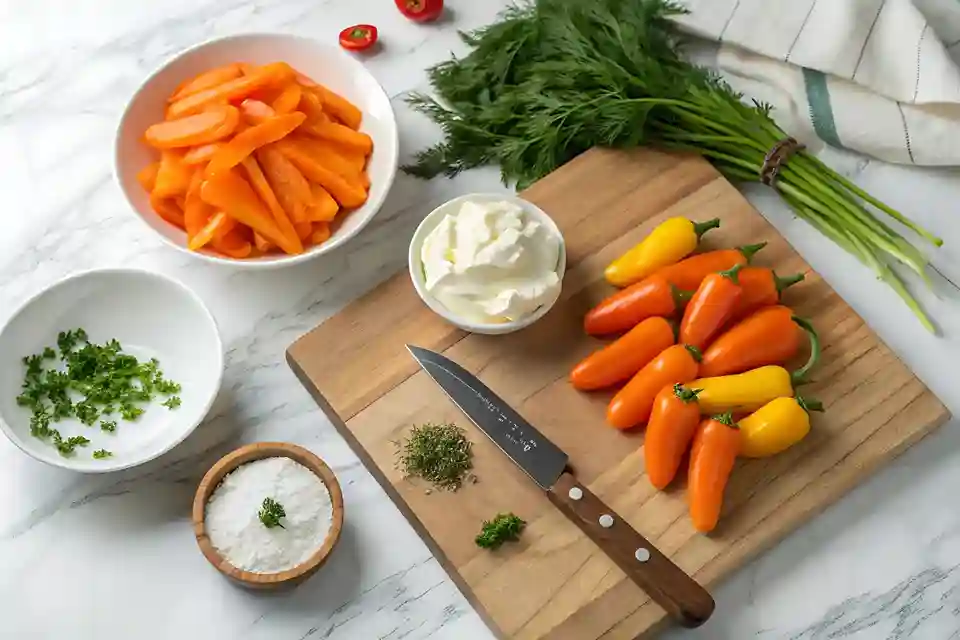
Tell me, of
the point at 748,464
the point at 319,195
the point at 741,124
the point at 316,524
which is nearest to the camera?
the point at 316,524

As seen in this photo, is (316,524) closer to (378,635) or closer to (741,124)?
(378,635)

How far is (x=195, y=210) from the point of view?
5.79 ft

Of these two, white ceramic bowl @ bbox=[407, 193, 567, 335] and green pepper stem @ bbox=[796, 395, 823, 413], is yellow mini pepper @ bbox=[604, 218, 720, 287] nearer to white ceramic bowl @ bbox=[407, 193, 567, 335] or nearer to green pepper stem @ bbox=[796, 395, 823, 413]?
white ceramic bowl @ bbox=[407, 193, 567, 335]

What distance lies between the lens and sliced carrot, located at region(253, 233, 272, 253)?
5.83 ft

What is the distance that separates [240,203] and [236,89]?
21 centimetres

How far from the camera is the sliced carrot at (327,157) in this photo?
1.83m

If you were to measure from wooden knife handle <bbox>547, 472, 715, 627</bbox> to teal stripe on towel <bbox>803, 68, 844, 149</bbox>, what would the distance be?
868mm

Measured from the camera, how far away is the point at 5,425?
5.17ft

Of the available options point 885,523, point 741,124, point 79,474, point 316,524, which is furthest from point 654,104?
point 79,474

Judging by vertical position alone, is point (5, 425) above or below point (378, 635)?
above

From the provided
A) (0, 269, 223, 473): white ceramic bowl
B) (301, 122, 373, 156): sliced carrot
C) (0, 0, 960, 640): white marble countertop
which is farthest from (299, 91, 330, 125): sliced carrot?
(0, 269, 223, 473): white ceramic bowl

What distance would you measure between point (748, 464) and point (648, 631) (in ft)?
0.99

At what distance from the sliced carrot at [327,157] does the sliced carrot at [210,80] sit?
166mm

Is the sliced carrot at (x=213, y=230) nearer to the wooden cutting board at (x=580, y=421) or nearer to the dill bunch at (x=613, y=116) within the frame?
the wooden cutting board at (x=580, y=421)
